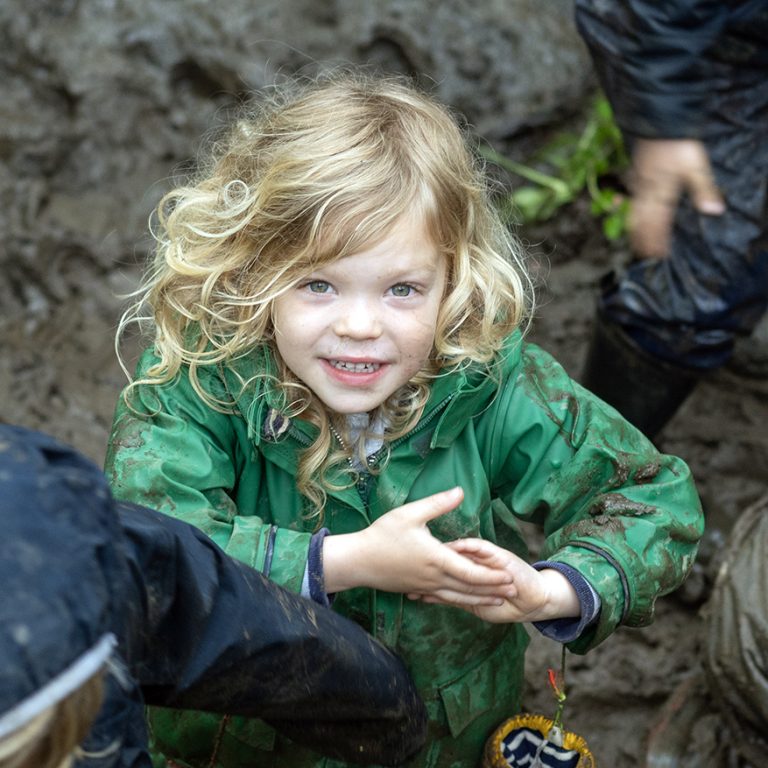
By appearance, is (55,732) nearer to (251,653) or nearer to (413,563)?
(251,653)

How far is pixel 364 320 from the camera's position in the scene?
183cm

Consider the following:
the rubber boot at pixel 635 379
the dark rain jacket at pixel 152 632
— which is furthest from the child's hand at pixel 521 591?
the rubber boot at pixel 635 379

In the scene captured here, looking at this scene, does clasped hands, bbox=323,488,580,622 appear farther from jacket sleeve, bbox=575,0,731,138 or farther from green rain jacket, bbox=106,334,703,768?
jacket sleeve, bbox=575,0,731,138

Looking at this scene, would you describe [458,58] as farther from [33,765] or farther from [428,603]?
[33,765]

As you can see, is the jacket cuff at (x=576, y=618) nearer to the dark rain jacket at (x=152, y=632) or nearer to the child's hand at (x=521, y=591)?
the child's hand at (x=521, y=591)

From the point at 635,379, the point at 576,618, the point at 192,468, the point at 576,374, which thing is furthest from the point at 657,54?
the point at 192,468

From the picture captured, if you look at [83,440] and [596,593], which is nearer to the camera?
[596,593]

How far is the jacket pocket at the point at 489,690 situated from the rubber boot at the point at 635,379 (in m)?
1.06

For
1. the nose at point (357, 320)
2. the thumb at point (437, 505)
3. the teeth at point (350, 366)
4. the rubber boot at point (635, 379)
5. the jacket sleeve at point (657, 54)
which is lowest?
the rubber boot at point (635, 379)

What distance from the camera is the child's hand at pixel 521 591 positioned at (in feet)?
5.83

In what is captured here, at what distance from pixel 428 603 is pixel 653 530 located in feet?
1.32

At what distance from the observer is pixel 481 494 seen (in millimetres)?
2037

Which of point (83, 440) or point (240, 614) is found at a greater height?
point (240, 614)

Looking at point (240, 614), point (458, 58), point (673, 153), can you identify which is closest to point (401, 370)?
point (240, 614)
